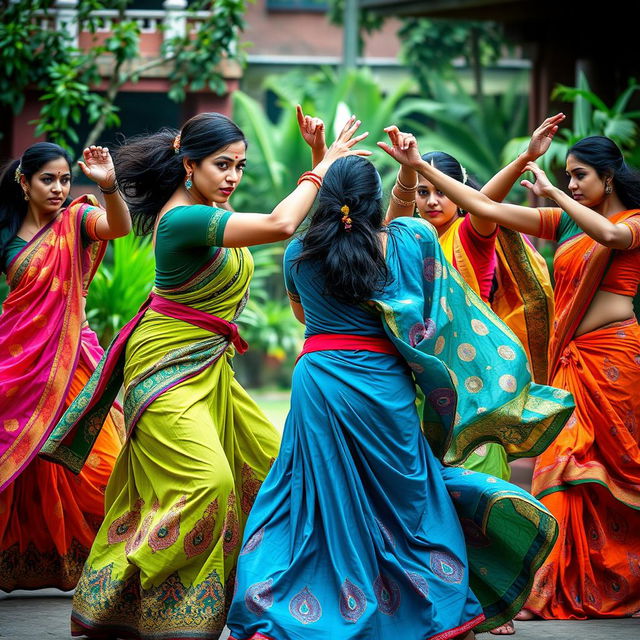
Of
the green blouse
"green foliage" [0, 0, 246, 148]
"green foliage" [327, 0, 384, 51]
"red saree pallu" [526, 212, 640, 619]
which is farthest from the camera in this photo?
"green foliage" [327, 0, 384, 51]

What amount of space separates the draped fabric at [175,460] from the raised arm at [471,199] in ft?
2.61

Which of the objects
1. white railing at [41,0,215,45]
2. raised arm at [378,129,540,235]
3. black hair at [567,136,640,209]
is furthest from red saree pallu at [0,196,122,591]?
white railing at [41,0,215,45]

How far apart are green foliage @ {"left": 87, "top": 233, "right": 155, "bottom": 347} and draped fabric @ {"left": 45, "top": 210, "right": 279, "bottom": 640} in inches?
187

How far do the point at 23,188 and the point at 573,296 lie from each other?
2.74 m

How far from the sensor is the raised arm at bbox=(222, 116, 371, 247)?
171 inches

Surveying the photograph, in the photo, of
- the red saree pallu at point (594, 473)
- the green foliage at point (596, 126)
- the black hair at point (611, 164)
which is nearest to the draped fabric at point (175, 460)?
the red saree pallu at point (594, 473)

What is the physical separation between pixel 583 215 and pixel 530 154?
1.35ft

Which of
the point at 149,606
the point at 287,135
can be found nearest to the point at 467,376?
the point at 149,606

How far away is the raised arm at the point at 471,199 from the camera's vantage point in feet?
15.8

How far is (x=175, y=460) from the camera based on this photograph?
454 centimetres

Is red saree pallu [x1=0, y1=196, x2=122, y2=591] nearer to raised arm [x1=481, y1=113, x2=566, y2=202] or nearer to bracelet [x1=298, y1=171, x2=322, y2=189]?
bracelet [x1=298, y1=171, x2=322, y2=189]

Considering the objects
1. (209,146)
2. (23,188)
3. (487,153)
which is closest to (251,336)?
(487,153)

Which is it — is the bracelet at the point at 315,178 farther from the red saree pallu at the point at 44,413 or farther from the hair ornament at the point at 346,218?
the red saree pallu at the point at 44,413

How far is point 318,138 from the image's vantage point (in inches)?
185
